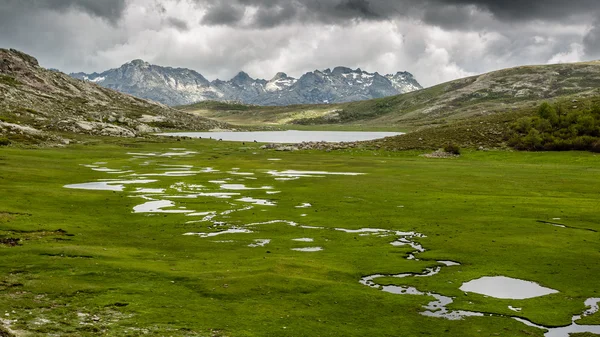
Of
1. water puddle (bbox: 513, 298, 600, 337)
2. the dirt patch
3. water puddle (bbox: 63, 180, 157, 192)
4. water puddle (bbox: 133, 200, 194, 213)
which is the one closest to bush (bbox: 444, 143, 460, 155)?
water puddle (bbox: 63, 180, 157, 192)

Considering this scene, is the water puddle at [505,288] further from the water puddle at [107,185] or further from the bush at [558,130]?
the bush at [558,130]

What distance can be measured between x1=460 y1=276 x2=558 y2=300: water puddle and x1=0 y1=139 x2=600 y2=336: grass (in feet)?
2.90

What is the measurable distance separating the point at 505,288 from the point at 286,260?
614 inches

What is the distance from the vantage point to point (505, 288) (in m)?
30.3

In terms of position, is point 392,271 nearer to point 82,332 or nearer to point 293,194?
point 82,332

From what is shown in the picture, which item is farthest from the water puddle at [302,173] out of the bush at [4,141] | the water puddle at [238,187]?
the bush at [4,141]

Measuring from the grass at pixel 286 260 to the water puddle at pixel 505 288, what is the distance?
88cm

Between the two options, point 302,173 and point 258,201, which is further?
point 302,173

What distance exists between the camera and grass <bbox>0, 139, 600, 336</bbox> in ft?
78.9

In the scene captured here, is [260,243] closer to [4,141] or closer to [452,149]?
[452,149]

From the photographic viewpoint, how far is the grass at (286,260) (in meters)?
24.1

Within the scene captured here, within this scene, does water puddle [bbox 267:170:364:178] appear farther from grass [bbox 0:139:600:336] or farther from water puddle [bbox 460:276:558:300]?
water puddle [bbox 460:276:558:300]

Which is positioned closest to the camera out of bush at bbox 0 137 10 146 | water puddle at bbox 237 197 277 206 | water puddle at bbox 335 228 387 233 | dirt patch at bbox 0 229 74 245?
dirt patch at bbox 0 229 74 245

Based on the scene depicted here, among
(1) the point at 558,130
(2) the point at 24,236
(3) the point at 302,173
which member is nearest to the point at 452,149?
(1) the point at 558,130
